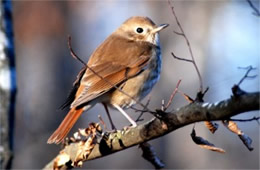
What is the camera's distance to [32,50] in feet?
43.7

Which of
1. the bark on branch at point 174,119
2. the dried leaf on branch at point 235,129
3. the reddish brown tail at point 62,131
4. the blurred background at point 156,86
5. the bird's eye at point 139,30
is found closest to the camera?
the bark on branch at point 174,119

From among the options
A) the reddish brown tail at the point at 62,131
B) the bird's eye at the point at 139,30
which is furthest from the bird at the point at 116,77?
the bird's eye at the point at 139,30

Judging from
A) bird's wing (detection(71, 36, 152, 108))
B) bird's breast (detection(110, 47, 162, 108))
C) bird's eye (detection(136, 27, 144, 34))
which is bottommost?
bird's breast (detection(110, 47, 162, 108))

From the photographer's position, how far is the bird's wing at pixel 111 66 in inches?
148

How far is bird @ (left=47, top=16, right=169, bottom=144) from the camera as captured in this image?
376 centimetres

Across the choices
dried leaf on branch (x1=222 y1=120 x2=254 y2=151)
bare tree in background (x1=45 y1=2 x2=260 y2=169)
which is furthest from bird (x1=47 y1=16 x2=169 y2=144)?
dried leaf on branch (x1=222 y1=120 x2=254 y2=151)

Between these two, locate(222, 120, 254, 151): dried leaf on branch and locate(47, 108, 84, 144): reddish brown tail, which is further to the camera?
locate(47, 108, 84, 144): reddish brown tail

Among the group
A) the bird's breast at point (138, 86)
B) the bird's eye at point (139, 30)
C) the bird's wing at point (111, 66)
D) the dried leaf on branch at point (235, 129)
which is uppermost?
the bird's eye at point (139, 30)

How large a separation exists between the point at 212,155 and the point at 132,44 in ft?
19.8

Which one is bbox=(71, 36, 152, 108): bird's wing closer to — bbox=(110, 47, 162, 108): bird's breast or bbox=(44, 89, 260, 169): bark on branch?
bbox=(110, 47, 162, 108): bird's breast

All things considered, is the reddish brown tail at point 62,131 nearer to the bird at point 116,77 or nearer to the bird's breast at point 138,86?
the bird at point 116,77

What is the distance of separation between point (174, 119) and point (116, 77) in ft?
4.22

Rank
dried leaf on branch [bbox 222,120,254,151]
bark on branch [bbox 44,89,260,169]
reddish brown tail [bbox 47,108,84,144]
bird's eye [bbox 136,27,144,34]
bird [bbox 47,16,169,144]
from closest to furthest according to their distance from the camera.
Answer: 1. bark on branch [bbox 44,89,260,169]
2. dried leaf on branch [bbox 222,120,254,151]
3. reddish brown tail [bbox 47,108,84,144]
4. bird [bbox 47,16,169,144]
5. bird's eye [bbox 136,27,144,34]

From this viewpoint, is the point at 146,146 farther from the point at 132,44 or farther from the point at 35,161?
the point at 35,161
